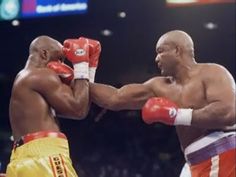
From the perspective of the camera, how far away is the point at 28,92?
3244 mm

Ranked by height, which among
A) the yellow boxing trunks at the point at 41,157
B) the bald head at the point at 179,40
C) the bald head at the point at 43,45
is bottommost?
the yellow boxing trunks at the point at 41,157

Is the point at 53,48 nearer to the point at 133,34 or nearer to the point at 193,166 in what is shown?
the point at 193,166

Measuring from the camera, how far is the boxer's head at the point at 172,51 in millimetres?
3438

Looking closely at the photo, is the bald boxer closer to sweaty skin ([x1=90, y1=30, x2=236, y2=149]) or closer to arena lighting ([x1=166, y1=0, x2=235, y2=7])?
sweaty skin ([x1=90, y1=30, x2=236, y2=149])

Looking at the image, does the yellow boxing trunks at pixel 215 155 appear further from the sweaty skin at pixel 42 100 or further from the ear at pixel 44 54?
the ear at pixel 44 54

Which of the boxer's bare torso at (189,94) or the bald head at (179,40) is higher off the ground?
the bald head at (179,40)

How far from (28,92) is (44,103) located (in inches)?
4.3

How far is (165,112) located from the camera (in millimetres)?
3232

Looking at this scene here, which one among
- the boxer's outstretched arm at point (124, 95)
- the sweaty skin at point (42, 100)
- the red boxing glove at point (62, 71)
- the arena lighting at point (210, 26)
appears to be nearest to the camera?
the sweaty skin at point (42, 100)

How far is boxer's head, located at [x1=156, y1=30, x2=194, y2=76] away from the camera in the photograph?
3.44 metres

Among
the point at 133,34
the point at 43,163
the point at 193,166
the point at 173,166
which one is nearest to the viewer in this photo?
the point at 43,163

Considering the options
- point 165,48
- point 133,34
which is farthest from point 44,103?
point 133,34

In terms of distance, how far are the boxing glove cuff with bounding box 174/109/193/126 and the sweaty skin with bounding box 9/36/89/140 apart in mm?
526

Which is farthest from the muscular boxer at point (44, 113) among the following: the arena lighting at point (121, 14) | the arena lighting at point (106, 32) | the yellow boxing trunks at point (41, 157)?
the arena lighting at point (106, 32)
